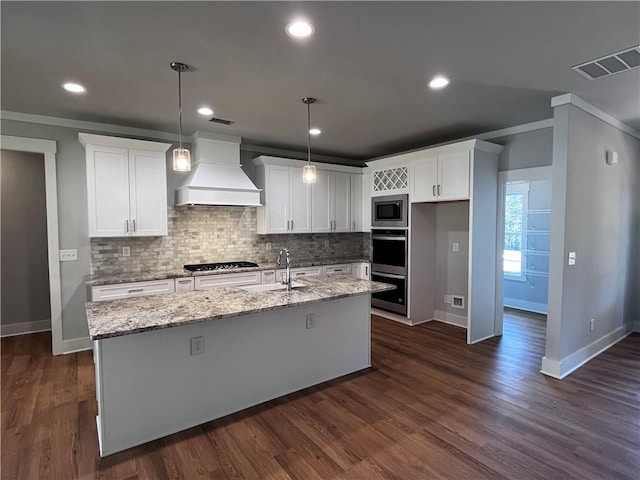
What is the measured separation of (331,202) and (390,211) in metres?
0.99

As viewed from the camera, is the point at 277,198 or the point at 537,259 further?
the point at 537,259

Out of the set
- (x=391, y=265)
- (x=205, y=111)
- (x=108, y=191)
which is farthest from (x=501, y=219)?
(x=108, y=191)

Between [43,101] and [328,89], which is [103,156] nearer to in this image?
[43,101]

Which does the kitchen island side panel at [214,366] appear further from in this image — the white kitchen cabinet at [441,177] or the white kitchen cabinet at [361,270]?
the white kitchen cabinet at [361,270]

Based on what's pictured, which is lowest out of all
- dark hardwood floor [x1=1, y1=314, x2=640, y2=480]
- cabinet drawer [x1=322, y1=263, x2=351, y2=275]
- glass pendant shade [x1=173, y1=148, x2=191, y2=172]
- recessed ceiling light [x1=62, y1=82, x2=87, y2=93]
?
dark hardwood floor [x1=1, y1=314, x2=640, y2=480]

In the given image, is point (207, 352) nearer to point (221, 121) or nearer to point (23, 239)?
point (221, 121)

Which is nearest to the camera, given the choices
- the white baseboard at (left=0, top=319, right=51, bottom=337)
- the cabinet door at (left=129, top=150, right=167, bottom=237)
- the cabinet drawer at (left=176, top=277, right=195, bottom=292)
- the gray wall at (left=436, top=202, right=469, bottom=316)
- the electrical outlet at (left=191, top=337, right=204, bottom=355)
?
the electrical outlet at (left=191, top=337, right=204, bottom=355)

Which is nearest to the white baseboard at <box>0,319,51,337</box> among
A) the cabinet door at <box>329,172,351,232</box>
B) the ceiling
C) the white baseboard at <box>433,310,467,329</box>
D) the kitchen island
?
the ceiling

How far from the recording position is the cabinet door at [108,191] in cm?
378

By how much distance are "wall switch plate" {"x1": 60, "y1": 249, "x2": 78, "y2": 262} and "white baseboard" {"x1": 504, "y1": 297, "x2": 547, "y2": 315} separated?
6520 mm

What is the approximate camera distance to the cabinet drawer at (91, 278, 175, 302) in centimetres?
368

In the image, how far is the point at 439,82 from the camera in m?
2.80

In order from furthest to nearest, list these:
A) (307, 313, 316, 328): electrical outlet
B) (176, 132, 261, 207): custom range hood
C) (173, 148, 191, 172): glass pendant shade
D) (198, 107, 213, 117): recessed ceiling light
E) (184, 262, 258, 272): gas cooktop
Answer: (184, 262, 258, 272): gas cooktop < (176, 132, 261, 207): custom range hood < (198, 107, 213, 117): recessed ceiling light < (307, 313, 316, 328): electrical outlet < (173, 148, 191, 172): glass pendant shade

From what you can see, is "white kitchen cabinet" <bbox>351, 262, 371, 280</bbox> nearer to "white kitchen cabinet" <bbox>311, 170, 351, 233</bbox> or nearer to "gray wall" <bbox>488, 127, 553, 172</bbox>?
"white kitchen cabinet" <bbox>311, 170, 351, 233</bbox>
